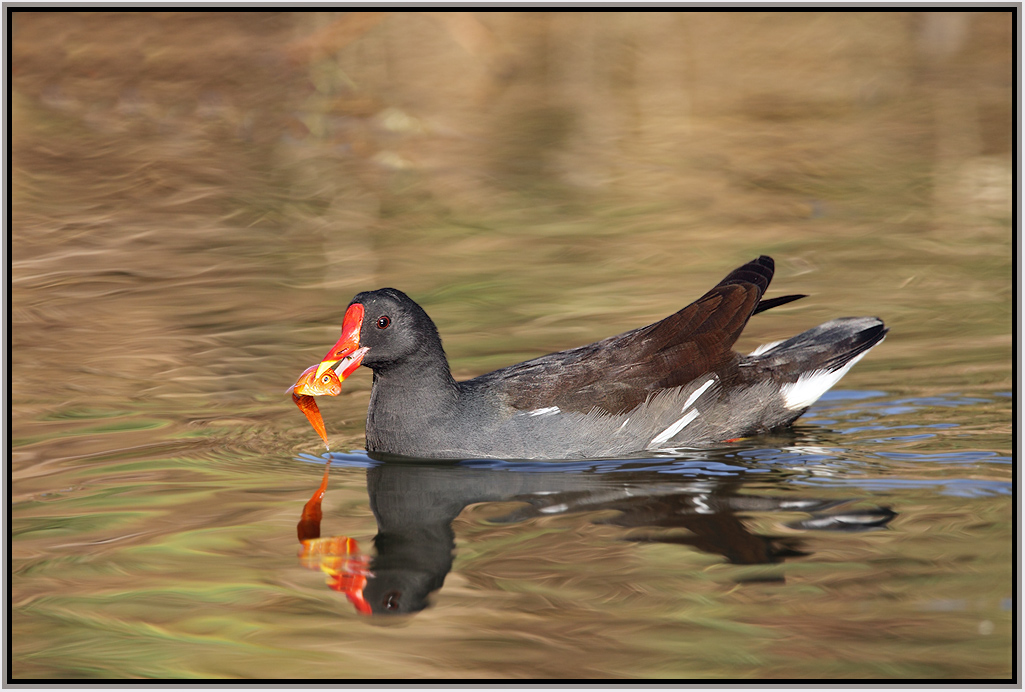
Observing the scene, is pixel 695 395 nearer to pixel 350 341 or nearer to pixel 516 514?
pixel 516 514

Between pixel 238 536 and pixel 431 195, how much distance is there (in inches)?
279

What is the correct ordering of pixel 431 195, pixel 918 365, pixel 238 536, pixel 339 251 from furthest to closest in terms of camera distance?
pixel 431 195 < pixel 339 251 < pixel 918 365 < pixel 238 536

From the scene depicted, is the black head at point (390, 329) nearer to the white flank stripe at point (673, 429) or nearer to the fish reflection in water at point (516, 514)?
the fish reflection in water at point (516, 514)

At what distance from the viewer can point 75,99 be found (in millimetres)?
15344

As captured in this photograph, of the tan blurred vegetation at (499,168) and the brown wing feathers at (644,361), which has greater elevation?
the tan blurred vegetation at (499,168)

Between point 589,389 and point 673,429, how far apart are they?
0.55 metres

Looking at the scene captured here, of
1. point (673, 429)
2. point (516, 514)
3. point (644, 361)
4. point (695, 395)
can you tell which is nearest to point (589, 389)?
point (644, 361)

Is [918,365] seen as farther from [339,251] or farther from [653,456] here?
[339,251]

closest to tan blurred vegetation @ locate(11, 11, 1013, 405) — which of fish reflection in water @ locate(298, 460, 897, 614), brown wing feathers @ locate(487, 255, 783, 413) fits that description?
brown wing feathers @ locate(487, 255, 783, 413)

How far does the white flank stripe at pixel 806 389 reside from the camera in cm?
666

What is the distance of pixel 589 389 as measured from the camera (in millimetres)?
6195

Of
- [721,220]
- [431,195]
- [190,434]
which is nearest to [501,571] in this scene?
[190,434]

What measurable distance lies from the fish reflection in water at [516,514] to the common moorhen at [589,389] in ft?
0.69

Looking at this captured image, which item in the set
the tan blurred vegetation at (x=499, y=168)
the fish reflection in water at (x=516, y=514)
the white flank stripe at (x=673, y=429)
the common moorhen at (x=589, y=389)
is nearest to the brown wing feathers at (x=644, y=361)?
the common moorhen at (x=589, y=389)
